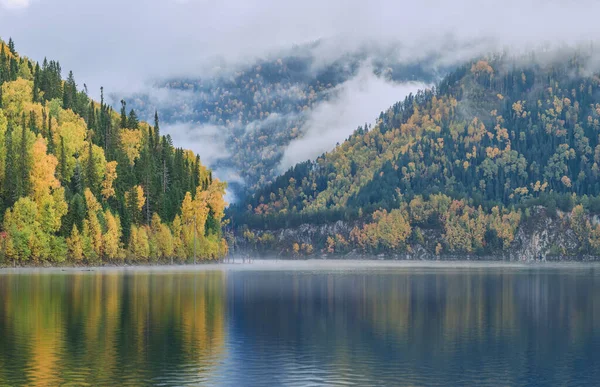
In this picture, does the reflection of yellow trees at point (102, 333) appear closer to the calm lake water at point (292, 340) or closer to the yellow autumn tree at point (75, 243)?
the calm lake water at point (292, 340)

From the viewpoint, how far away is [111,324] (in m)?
70.2

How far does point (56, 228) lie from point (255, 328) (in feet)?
428

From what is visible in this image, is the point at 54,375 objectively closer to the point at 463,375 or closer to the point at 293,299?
the point at 463,375

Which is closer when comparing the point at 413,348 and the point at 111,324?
the point at 413,348

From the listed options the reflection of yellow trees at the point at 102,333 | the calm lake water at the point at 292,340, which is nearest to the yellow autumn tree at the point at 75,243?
the reflection of yellow trees at the point at 102,333

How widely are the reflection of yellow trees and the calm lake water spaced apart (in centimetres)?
10

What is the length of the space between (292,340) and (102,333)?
1323cm

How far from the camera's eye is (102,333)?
64562mm

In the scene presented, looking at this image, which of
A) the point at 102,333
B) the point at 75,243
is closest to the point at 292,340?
the point at 102,333

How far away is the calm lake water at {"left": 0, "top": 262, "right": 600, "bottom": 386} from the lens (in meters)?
49.0

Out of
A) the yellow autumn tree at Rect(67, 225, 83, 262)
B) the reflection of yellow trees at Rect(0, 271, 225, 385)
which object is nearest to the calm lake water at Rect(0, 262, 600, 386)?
the reflection of yellow trees at Rect(0, 271, 225, 385)

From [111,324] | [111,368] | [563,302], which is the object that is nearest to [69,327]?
[111,324]

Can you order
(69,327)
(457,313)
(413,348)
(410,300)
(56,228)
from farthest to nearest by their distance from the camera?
(56,228) → (410,300) → (457,313) → (69,327) → (413,348)

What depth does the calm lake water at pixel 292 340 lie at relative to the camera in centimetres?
4897
